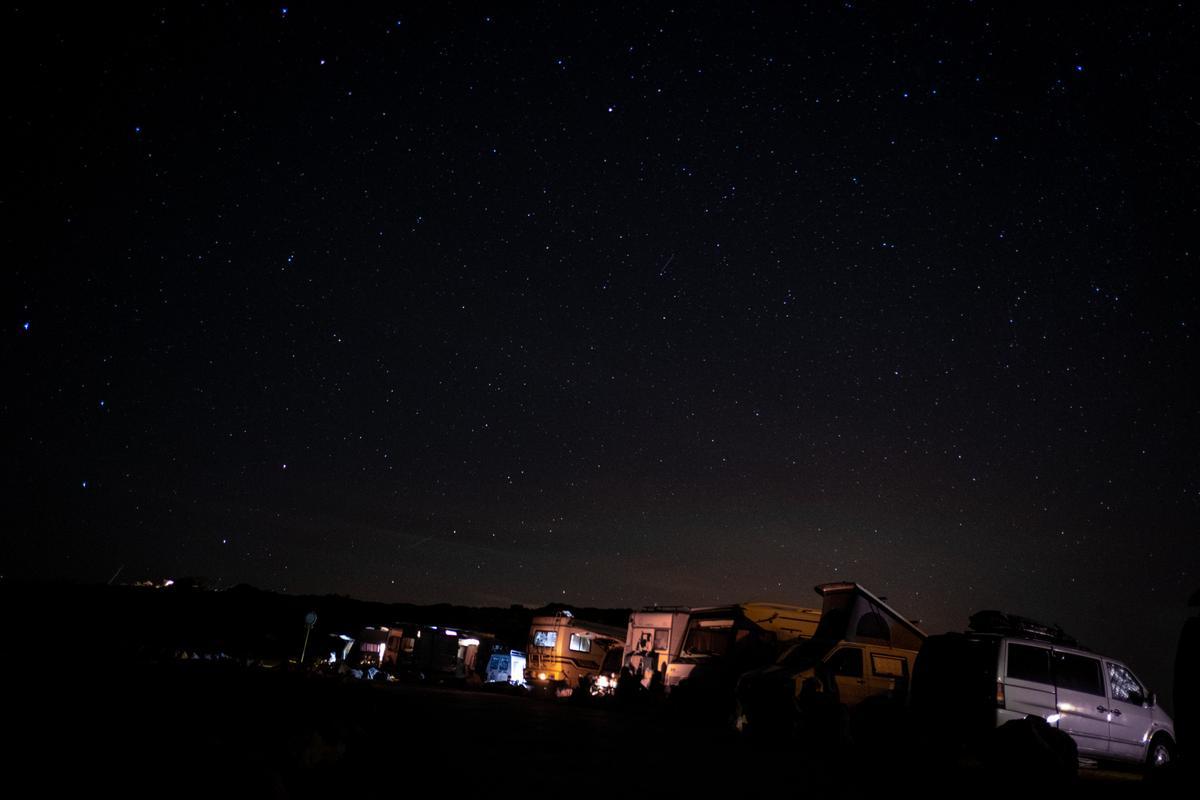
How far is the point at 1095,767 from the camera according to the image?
929 centimetres

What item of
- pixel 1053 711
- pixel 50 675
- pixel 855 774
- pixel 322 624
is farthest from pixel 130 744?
pixel 322 624

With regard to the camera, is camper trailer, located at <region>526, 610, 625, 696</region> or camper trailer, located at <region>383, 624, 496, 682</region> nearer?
camper trailer, located at <region>526, 610, 625, 696</region>

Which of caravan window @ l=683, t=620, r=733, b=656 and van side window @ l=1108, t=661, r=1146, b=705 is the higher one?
van side window @ l=1108, t=661, r=1146, b=705

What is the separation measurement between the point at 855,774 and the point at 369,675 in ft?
85.5

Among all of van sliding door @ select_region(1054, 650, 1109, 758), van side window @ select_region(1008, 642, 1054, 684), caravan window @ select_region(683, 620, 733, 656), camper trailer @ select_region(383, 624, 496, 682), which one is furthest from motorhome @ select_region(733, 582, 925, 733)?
camper trailer @ select_region(383, 624, 496, 682)

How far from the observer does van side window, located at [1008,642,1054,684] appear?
934 centimetres

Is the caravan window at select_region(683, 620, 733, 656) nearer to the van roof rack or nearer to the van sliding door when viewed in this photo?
the van roof rack

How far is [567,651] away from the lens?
2669 centimetres

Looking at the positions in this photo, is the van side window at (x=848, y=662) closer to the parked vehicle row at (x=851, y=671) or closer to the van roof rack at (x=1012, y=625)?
the parked vehicle row at (x=851, y=671)

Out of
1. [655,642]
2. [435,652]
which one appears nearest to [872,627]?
[655,642]

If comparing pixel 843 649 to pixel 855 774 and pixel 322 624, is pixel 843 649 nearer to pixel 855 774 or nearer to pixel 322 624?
pixel 855 774

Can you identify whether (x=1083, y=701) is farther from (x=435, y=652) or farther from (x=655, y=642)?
(x=435, y=652)

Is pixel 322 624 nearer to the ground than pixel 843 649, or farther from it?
nearer to the ground

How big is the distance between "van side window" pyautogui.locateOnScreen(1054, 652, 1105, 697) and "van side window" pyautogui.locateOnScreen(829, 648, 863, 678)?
194 inches
